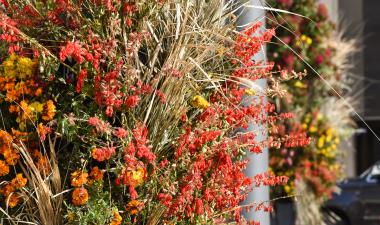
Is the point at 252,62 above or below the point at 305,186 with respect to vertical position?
above

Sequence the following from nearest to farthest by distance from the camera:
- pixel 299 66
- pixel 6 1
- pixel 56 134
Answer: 1. pixel 56 134
2. pixel 6 1
3. pixel 299 66

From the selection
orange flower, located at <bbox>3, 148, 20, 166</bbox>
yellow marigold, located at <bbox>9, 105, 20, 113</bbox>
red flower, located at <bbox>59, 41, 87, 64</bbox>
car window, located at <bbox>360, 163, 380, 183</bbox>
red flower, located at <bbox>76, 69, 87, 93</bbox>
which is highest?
red flower, located at <bbox>59, 41, 87, 64</bbox>

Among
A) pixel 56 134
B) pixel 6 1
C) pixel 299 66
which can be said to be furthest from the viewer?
pixel 299 66

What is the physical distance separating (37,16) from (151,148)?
2.82 feet

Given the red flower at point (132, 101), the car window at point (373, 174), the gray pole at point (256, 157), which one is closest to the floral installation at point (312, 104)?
the car window at point (373, 174)

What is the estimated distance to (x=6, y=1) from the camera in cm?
462

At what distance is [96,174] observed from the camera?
4.35m

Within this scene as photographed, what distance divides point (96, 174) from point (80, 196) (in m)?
0.14

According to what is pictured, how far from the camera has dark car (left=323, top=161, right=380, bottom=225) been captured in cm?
1519

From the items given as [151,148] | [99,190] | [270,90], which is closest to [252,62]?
[270,90]

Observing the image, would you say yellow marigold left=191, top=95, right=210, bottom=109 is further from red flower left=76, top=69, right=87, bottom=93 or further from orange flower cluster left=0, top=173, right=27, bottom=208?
orange flower cluster left=0, top=173, right=27, bottom=208

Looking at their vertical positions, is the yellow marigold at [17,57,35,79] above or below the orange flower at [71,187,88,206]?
above

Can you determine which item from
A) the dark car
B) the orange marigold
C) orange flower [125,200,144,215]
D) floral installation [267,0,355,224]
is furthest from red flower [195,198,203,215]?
the dark car

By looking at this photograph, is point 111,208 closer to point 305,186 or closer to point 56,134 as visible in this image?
point 56,134
